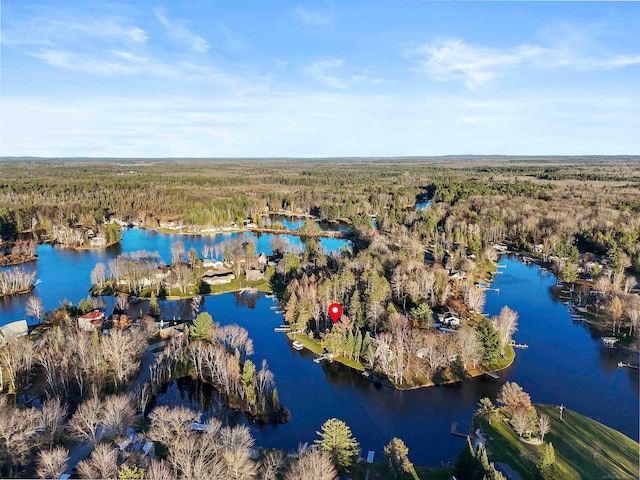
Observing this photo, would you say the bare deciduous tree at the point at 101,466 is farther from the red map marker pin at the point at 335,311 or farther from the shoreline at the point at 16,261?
the shoreline at the point at 16,261

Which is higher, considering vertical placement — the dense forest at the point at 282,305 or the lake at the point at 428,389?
the dense forest at the point at 282,305

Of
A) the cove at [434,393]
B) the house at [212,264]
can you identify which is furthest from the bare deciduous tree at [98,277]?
the cove at [434,393]

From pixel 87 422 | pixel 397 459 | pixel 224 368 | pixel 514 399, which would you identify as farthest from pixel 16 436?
pixel 514 399

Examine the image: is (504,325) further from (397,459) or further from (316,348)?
(397,459)

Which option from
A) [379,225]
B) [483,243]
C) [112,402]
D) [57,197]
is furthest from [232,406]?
[57,197]

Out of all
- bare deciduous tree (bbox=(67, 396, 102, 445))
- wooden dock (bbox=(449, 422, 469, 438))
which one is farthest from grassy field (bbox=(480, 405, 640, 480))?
bare deciduous tree (bbox=(67, 396, 102, 445))
